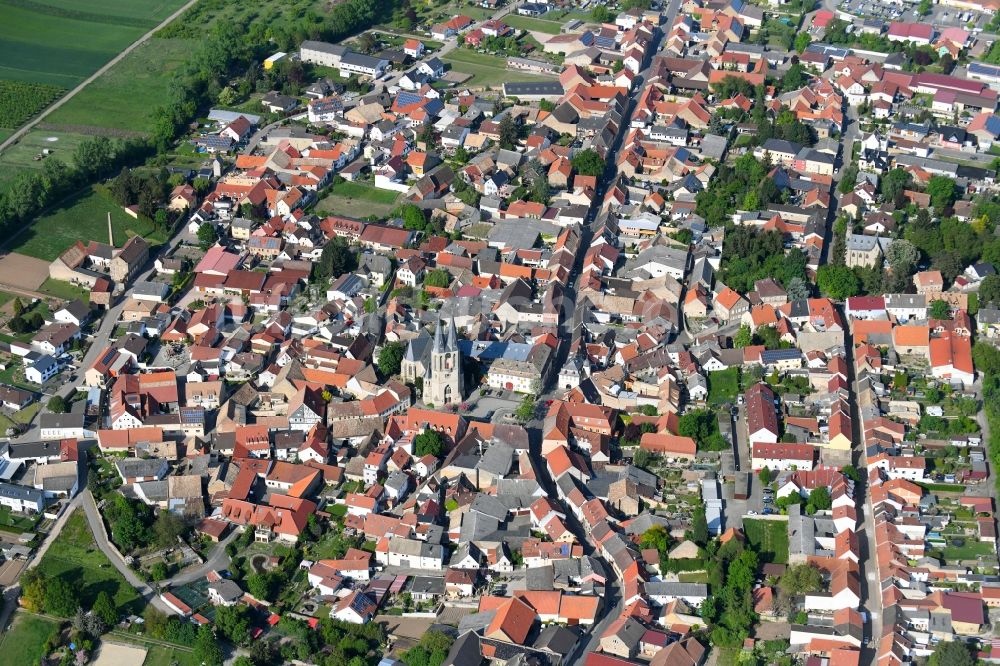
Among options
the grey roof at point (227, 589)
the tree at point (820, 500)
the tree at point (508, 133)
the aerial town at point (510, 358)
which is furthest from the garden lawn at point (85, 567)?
the tree at point (508, 133)

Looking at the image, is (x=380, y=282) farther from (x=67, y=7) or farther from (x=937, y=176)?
(x=67, y=7)

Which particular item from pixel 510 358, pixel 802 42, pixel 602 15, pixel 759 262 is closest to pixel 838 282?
pixel 759 262

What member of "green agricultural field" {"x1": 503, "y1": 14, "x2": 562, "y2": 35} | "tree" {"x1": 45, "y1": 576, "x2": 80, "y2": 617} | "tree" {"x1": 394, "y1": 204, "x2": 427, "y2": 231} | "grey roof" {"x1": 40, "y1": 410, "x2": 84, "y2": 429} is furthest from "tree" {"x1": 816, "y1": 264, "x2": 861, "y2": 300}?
"green agricultural field" {"x1": 503, "y1": 14, "x2": 562, "y2": 35}

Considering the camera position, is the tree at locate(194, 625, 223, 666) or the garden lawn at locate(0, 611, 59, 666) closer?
the tree at locate(194, 625, 223, 666)

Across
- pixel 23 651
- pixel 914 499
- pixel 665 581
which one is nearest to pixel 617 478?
pixel 665 581

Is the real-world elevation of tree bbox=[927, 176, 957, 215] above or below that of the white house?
above

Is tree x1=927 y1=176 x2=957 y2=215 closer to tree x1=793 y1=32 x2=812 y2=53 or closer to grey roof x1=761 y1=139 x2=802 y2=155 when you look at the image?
grey roof x1=761 y1=139 x2=802 y2=155
